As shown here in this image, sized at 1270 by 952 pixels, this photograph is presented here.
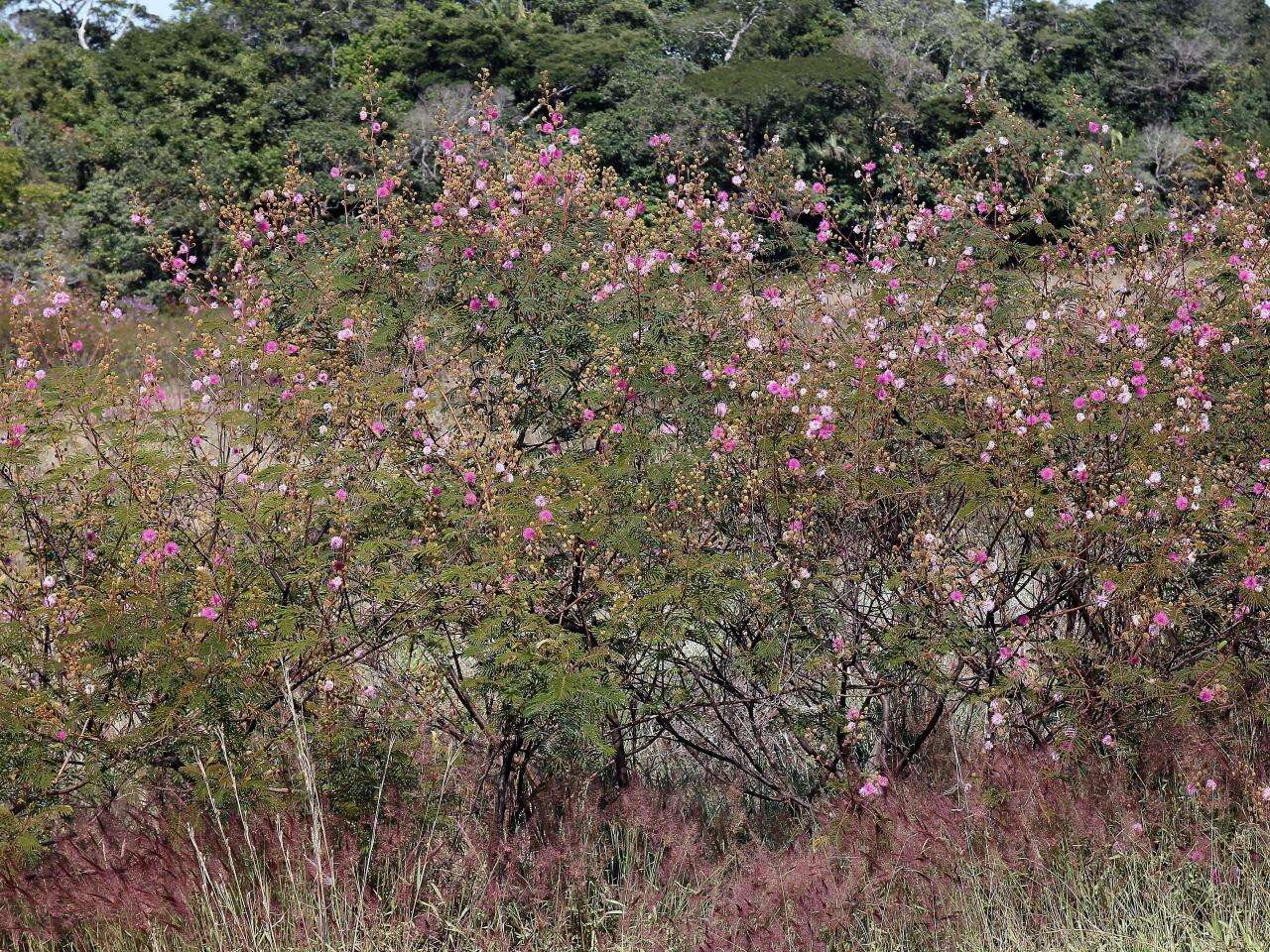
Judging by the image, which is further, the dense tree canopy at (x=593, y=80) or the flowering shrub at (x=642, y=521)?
the dense tree canopy at (x=593, y=80)

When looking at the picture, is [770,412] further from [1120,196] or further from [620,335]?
[1120,196]

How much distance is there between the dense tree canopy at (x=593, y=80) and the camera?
26.5 meters

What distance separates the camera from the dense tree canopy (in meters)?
26.5

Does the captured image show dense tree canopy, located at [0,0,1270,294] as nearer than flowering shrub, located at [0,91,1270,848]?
No

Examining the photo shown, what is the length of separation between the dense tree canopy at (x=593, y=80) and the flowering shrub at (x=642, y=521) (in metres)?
20.8

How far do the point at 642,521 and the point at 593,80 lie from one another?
27911 mm

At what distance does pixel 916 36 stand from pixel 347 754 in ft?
98.5

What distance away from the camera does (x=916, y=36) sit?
30734 millimetres

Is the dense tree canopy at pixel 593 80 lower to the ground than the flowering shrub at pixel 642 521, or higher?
higher

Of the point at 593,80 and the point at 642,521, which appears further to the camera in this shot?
the point at 593,80

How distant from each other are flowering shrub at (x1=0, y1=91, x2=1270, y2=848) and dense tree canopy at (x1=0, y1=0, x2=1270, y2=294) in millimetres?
20841

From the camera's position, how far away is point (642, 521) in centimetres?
378

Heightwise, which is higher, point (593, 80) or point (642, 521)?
point (593, 80)

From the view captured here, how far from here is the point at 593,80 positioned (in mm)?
30125
